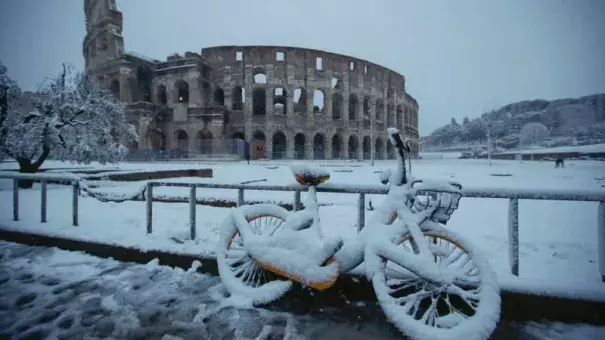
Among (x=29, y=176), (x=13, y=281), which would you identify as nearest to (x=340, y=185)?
(x=13, y=281)

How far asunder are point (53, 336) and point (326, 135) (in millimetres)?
33377

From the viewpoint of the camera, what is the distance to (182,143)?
30.1m

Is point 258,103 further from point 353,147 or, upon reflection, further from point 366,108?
point 366,108

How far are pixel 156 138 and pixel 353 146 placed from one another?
25182 millimetres

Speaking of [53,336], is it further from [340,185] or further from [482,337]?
[482,337]

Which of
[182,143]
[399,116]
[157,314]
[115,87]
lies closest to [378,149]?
[399,116]

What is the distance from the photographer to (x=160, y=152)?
26.1 m

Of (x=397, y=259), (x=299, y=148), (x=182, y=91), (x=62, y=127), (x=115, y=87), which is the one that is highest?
(x=182, y=91)

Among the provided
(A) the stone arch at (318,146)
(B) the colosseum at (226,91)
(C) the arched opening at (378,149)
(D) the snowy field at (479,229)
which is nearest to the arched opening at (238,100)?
(B) the colosseum at (226,91)

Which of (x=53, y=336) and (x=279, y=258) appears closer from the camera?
(x=53, y=336)

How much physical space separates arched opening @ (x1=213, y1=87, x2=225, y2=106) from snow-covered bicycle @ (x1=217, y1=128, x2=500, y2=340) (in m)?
33.3

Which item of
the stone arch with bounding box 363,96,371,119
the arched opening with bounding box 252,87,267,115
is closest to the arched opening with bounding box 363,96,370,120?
the stone arch with bounding box 363,96,371,119

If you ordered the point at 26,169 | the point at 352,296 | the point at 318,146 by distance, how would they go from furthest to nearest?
1. the point at 318,146
2. the point at 26,169
3. the point at 352,296

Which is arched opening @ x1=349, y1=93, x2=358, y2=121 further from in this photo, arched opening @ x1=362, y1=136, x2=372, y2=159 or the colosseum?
arched opening @ x1=362, y1=136, x2=372, y2=159
